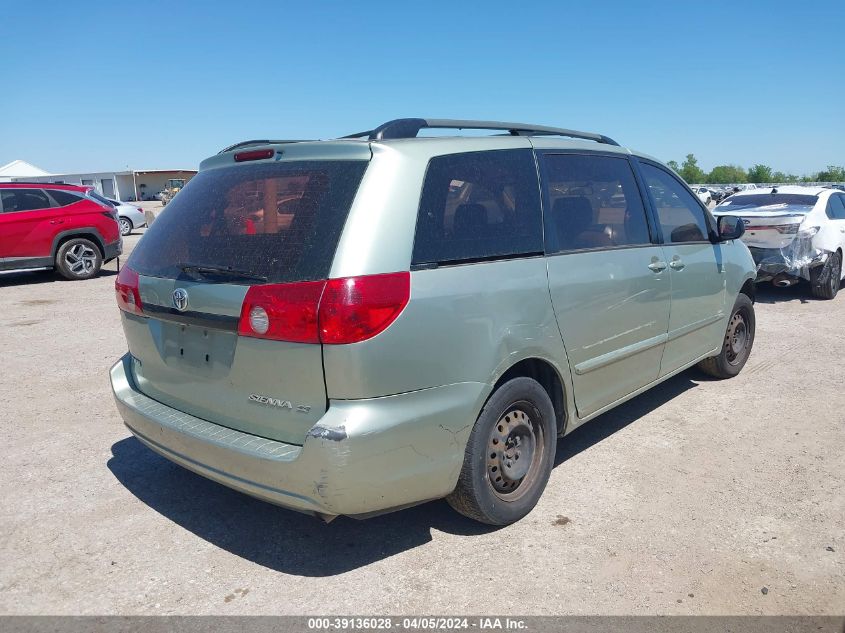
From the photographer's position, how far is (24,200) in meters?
11.2

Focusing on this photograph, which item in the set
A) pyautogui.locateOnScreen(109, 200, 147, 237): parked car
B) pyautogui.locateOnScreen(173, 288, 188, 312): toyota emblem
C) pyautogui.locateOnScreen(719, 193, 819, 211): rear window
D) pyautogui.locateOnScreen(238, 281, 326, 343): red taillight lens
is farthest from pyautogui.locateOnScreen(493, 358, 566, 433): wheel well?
pyautogui.locateOnScreen(109, 200, 147, 237): parked car

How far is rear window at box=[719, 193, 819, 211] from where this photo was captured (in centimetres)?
974

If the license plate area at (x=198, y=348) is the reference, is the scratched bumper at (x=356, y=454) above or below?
below

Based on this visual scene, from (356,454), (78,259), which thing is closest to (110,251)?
(78,259)

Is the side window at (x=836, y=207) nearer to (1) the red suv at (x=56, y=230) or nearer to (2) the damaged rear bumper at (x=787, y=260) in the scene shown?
(2) the damaged rear bumper at (x=787, y=260)

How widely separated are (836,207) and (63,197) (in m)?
12.8

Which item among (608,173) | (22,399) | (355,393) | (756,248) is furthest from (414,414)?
(756,248)

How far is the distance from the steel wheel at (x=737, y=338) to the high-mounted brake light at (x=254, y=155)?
13.6 ft

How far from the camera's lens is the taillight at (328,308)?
8.28ft

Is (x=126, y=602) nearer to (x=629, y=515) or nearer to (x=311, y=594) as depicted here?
(x=311, y=594)

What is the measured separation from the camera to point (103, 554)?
3076mm

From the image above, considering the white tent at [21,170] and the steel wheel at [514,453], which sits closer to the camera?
the steel wheel at [514,453]

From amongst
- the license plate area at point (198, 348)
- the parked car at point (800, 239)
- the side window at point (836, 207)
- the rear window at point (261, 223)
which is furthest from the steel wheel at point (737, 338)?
the side window at point (836, 207)

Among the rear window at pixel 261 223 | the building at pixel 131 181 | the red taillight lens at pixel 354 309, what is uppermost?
the building at pixel 131 181
